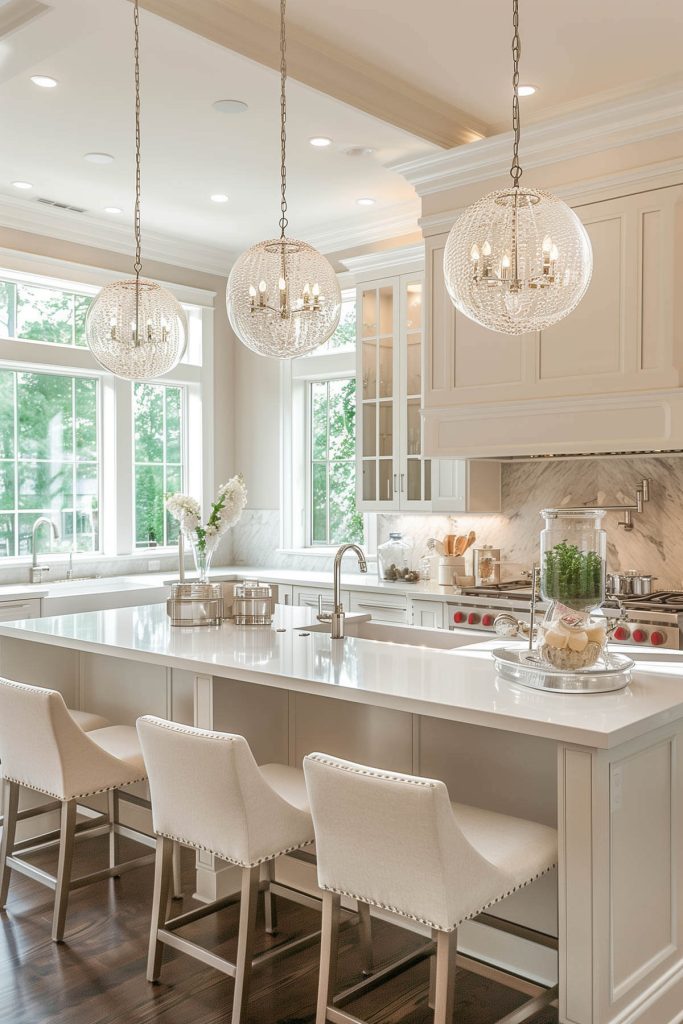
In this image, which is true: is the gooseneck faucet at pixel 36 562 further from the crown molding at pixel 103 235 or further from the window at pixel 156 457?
the crown molding at pixel 103 235

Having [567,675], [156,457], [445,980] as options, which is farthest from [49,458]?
[445,980]

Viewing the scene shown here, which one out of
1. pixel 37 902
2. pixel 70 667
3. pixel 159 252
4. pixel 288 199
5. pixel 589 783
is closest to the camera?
pixel 589 783

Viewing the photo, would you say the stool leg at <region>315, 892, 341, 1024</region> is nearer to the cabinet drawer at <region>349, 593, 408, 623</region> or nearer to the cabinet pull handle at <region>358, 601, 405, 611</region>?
the cabinet drawer at <region>349, 593, 408, 623</region>

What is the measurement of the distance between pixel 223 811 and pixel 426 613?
9.29 feet

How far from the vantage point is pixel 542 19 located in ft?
11.6

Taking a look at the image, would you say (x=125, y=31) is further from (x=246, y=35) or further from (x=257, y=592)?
(x=257, y=592)

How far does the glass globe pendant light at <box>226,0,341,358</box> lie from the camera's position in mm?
2850

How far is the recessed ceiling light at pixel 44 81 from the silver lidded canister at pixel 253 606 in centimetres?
230

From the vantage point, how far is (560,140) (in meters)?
4.44

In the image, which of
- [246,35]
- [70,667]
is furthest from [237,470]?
[246,35]

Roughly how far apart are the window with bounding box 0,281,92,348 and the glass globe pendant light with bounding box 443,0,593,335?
394cm

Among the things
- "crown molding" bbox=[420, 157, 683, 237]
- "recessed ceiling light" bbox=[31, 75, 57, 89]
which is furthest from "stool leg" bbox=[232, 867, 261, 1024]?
"crown molding" bbox=[420, 157, 683, 237]

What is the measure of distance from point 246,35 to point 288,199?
78.3 inches

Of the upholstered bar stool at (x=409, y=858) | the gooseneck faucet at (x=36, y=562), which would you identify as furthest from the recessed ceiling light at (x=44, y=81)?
the upholstered bar stool at (x=409, y=858)
